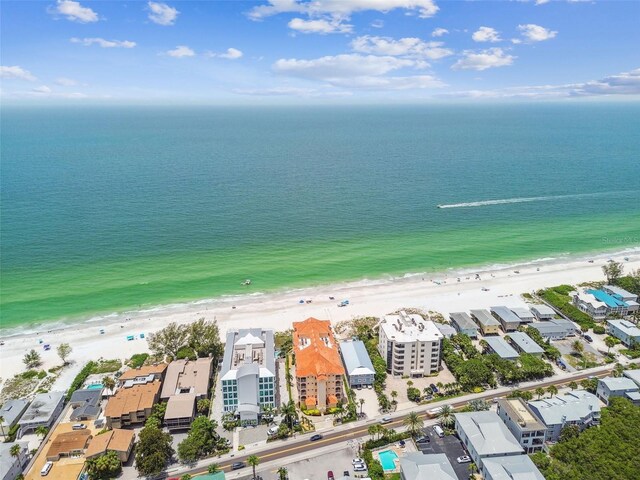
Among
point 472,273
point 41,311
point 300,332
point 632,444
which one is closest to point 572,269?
point 472,273

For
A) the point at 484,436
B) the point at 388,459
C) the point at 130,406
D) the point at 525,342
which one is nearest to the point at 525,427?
the point at 484,436

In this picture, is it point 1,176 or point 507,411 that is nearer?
point 507,411

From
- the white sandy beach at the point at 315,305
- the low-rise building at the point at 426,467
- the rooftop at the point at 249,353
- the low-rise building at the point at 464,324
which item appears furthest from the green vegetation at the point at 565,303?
the rooftop at the point at 249,353

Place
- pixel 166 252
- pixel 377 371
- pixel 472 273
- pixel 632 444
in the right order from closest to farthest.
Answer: pixel 632 444 → pixel 377 371 → pixel 472 273 → pixel 166 252

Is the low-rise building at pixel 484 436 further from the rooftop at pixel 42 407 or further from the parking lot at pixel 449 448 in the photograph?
the rooftop at pixel 42 407

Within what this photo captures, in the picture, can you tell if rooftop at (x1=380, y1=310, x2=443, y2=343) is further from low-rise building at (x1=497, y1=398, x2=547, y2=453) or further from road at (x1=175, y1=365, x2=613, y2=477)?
low-rise building at (x1=497, y1=398, x2=547, y2=453)

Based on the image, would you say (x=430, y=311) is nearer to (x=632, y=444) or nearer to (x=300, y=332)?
(x=300, y=332)

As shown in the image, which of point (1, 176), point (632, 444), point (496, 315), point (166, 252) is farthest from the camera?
point (1, 176)
